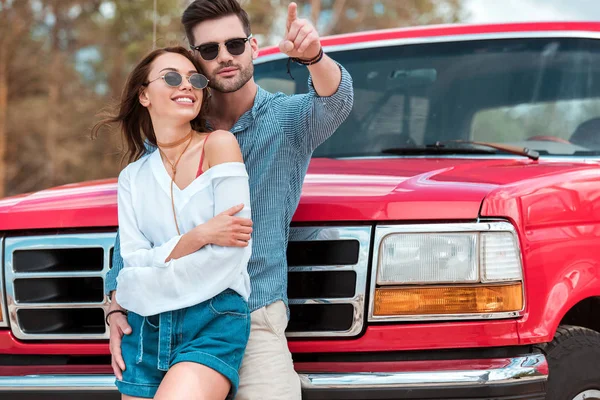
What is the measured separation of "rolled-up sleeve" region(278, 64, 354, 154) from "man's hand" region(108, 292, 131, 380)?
0.78 m

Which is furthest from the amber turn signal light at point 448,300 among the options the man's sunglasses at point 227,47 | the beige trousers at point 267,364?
the man's sunglasses at point 227,47

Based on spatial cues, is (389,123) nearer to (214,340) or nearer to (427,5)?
(214,340)

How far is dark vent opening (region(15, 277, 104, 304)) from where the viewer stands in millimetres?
3150

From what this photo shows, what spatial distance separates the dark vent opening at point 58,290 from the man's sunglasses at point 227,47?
85 centimetres

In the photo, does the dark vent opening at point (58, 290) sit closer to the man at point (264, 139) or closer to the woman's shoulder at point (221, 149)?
the man at point (264, 139)

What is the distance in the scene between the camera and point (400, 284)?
280 cm

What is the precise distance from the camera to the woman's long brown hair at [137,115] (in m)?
2.95

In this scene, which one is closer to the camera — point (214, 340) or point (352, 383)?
point (214, 340)

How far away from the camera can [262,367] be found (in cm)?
275

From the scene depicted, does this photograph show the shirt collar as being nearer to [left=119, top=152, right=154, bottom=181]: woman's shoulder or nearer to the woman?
the woman

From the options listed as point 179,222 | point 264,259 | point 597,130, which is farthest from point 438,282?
point 597,130

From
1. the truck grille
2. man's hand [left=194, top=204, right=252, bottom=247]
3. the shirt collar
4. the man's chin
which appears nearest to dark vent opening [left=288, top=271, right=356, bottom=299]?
the truck grille

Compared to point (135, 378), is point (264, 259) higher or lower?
higher

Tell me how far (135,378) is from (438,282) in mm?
951
